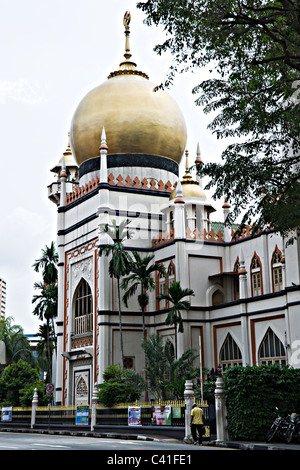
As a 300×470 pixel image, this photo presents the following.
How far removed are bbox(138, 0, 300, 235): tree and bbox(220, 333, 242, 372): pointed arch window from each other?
13.5 metres

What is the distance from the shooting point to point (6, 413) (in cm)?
3406

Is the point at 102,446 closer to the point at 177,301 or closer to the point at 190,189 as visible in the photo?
the point at 177,301

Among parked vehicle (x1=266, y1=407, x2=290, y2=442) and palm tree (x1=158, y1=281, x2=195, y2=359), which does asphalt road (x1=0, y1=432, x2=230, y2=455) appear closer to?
parked vehicle (x1=266, y1=407, x2=290, y2=442)

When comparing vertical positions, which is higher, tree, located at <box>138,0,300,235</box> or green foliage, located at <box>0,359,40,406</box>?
tree, located at <box>138,0,300,235</box>

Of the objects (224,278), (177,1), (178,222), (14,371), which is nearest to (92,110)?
(178,222)

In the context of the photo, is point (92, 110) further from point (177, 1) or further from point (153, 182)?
point (177, 1)

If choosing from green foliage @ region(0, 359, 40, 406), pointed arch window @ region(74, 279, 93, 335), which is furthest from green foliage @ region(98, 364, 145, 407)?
green foliage @ region(0, 359, 40, 406)

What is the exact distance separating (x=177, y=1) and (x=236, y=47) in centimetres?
217

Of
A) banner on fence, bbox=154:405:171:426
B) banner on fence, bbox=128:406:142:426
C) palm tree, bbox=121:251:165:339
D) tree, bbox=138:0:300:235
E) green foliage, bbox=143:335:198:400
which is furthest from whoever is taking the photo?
palm tree, bbox=121:251:165:339

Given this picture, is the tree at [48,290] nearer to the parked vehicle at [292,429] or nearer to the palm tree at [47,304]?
the palm tree at [47,304]

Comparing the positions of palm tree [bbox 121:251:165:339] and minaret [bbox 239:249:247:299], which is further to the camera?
palm tree [bbox 121:251:165:339]

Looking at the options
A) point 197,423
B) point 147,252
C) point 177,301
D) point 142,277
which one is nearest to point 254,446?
point 197,423

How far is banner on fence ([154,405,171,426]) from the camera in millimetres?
21625
